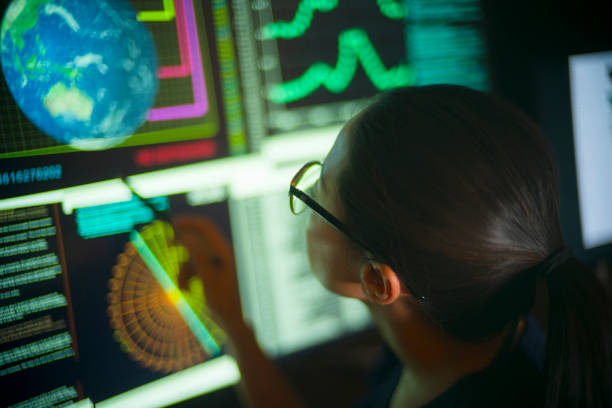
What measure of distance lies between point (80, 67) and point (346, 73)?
474 millimetres

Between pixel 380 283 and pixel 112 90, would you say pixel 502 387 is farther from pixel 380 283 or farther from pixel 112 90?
pixel 112 90

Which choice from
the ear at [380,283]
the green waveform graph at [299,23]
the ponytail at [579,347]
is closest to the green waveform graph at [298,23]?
the green waveform graph at [299,23]

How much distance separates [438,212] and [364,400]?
1.42 feet

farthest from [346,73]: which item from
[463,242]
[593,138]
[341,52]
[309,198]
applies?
[593,138]

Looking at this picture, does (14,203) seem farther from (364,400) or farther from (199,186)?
(364,400)

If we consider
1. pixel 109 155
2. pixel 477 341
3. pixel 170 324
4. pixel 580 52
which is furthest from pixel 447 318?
pixel 580 52

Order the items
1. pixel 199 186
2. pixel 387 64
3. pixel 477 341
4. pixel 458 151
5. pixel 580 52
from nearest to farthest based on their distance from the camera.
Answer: pixel 458 151 < pixel 477 341 < pixel 199 186 < pixel 387 64 < pixel 580 52

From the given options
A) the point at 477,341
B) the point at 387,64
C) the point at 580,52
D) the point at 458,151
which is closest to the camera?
the point at 458,151

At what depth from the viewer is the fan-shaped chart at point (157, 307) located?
0.68m

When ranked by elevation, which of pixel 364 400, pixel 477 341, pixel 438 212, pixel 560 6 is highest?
pixel 560 6

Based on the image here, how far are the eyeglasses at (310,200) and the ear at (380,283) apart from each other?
0.02 meters

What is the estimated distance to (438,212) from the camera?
523 millimetres

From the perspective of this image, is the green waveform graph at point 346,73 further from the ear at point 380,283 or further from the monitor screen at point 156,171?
the ear at point 380,283

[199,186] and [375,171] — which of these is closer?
[375,171]
